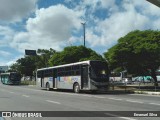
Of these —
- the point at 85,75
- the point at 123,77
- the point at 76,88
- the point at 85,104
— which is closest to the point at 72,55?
the point at 76,88

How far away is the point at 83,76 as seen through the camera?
106ft

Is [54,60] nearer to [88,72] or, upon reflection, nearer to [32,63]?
[88,72]

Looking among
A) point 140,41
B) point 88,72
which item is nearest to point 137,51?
point 140,41

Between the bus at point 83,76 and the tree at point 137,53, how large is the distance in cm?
656

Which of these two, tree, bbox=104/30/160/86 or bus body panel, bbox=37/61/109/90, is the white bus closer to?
tree, bbox=104/30/160/86

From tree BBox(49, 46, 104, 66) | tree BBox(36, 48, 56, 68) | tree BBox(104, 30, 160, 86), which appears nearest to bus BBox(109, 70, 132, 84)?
tree BBox(104, 30, 160, 86)

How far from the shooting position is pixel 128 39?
40062 mm

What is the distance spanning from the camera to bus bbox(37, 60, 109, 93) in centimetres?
3125

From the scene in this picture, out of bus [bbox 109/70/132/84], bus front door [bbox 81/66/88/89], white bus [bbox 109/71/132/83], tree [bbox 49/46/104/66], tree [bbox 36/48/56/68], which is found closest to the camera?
bus front door [bbox 81/66/88/89]

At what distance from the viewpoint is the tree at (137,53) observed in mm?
37031

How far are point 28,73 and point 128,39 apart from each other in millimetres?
98622

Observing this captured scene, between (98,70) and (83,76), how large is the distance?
5.55ft

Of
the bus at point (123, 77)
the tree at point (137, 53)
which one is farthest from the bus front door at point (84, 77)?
the bus at point (123, 77)

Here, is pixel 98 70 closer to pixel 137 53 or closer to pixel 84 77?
pixel 84 77
